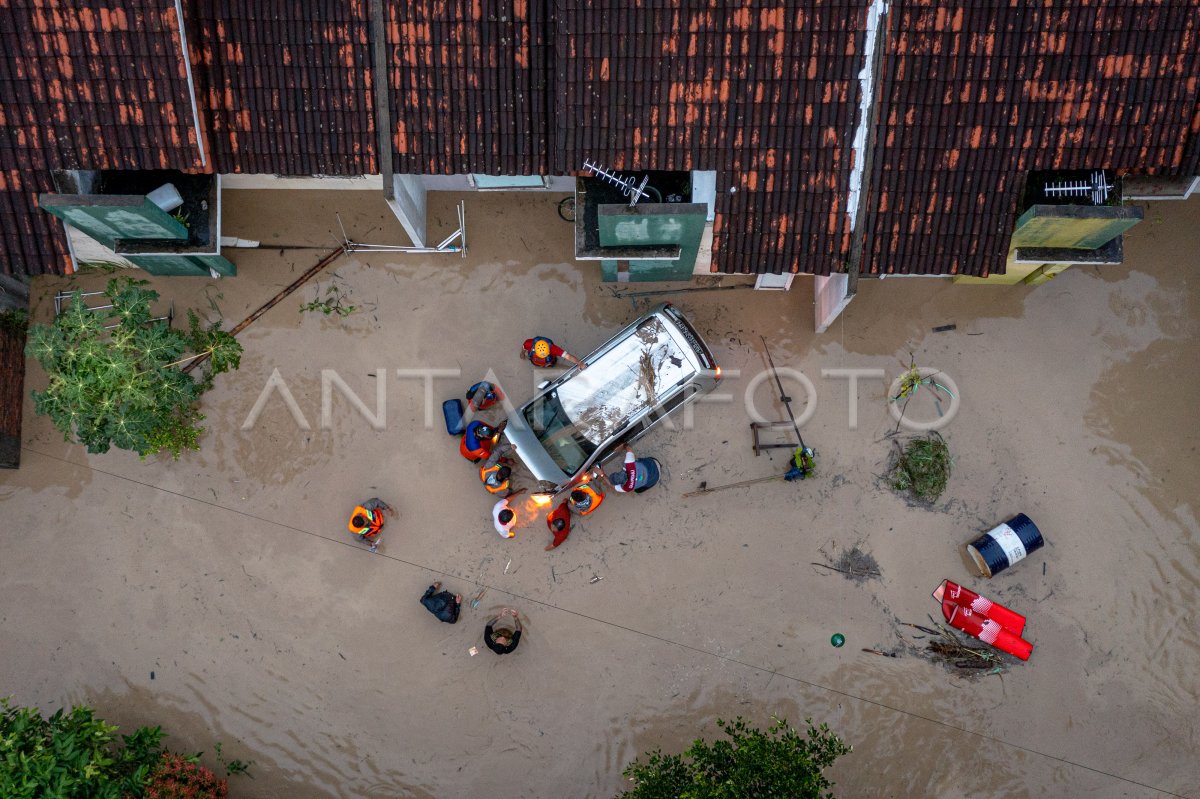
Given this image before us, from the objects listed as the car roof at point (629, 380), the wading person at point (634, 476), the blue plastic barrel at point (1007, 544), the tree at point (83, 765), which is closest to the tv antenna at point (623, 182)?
the car roof at point (629, 380)

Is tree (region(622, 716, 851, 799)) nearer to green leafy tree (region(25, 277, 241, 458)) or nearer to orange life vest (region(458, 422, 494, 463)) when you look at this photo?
orange life vest (region(458, 422, 494, 463))

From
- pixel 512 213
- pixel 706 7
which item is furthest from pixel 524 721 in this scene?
pixel 706 7

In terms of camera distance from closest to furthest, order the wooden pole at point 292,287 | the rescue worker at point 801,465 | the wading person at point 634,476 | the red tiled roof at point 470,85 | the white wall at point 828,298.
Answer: the red tiled roof at point 470,85, the white wall at point 828,298, the wading person at point 634,476, the rescue worker at point 801,465, the wooden pole at point 292,287

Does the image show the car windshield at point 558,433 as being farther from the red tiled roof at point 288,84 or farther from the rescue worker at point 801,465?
the red tiled roof at point 288,84

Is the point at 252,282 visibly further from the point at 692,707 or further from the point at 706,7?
the point at 692,707

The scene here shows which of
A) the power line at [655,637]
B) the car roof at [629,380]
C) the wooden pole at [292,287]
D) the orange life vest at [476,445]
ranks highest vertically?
the wooden pole at [292,287]

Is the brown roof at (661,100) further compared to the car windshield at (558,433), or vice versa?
the car windshield at (558,433)

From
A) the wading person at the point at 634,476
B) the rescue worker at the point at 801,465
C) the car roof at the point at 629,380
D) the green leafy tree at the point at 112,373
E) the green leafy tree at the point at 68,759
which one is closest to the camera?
the green leafy tree at the point at 68,759

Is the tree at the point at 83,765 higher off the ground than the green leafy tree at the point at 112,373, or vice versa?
the green leafy tree at the point at 112,373
